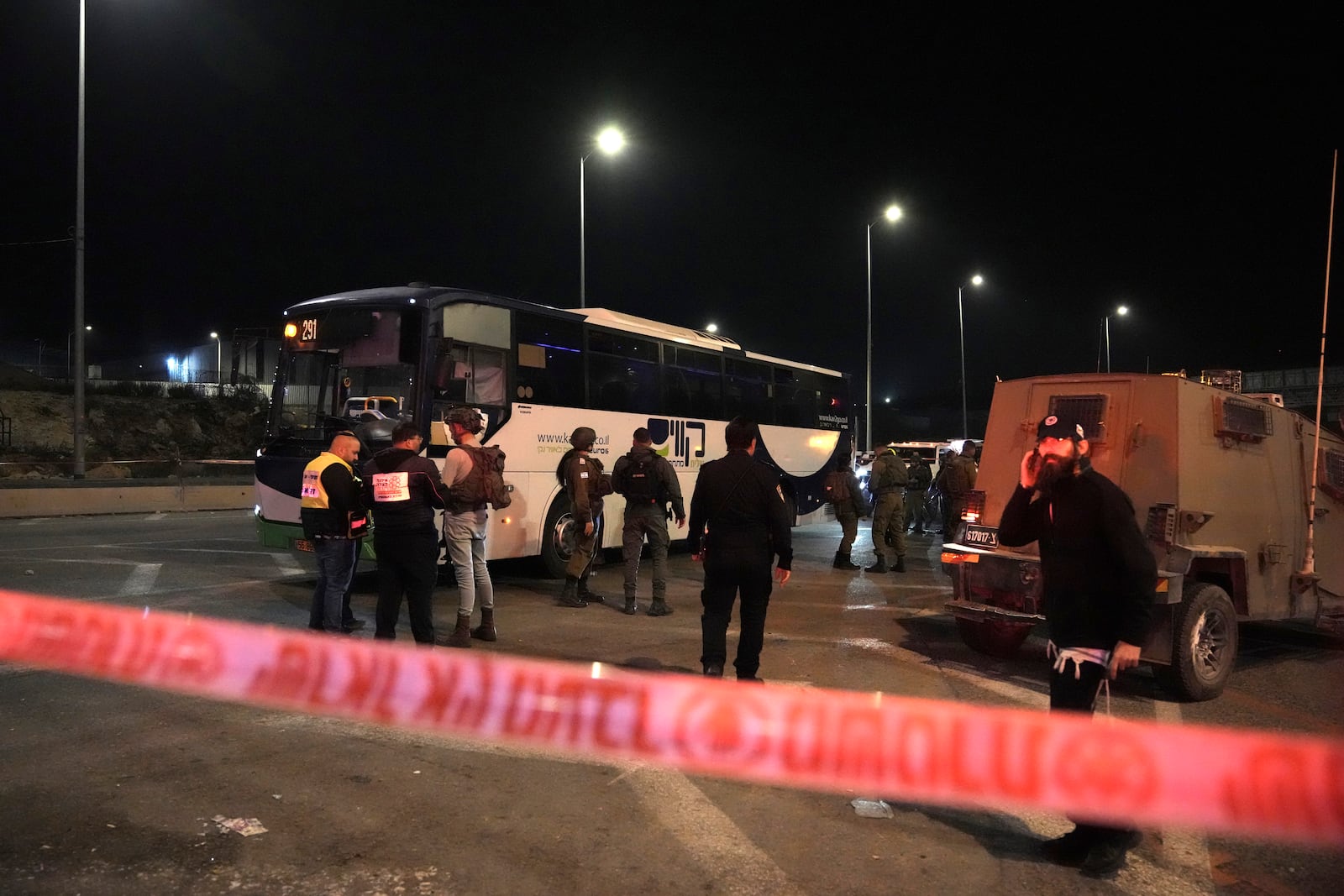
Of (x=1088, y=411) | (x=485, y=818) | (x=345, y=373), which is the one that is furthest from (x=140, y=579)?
(x=1088, y=411)

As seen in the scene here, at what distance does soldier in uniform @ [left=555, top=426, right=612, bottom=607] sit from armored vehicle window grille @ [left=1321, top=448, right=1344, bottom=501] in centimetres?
624

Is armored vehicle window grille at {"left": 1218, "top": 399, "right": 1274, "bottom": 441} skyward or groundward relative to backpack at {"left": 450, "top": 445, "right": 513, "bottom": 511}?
skyward

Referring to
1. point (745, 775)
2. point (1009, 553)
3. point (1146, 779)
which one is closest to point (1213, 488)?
point (1009, 553)

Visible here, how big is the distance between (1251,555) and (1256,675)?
3.06 ft

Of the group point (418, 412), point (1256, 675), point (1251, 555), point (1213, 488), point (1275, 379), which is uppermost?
point (1275, 379)

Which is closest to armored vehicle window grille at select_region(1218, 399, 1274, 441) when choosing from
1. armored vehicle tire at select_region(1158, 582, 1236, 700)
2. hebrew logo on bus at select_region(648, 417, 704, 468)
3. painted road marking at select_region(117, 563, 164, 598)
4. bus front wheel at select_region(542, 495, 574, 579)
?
armored vehicle tire at select_region(1158, 582, 1236, 700)

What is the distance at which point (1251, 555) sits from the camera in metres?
6.88

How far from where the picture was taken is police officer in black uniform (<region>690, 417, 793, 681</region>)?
5.52 m

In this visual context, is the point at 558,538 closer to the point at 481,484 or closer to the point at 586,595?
the point at 586,595

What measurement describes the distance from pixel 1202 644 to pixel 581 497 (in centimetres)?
523

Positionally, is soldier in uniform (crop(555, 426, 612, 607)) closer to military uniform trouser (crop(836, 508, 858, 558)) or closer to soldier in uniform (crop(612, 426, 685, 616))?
soldier in uniform (crop(612, 426, 685, 616))

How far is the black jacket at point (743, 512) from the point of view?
18.1ft

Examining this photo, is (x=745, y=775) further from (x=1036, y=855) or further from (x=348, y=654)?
(x=348, y=654)

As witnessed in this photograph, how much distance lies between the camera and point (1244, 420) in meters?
6.97
